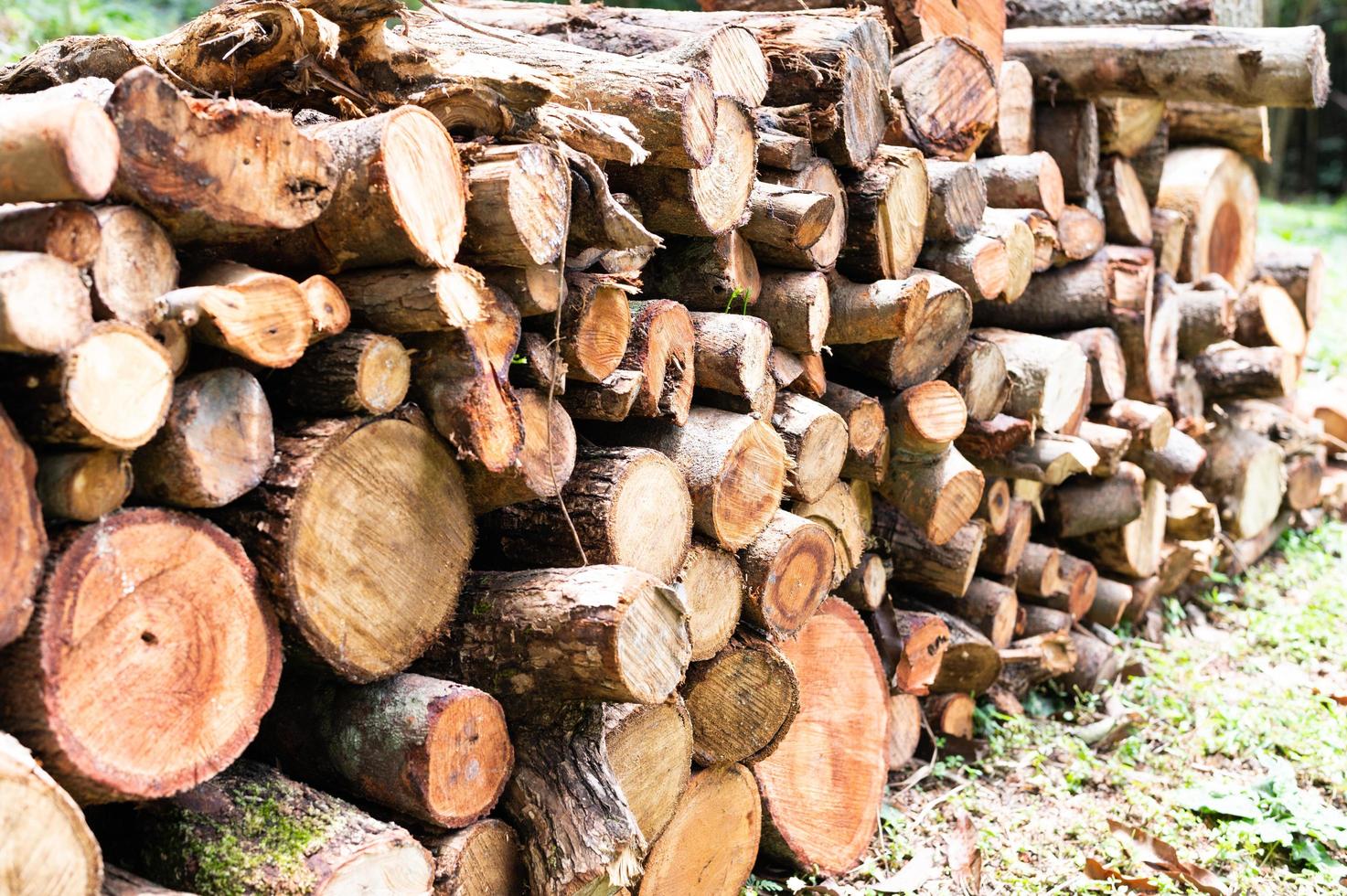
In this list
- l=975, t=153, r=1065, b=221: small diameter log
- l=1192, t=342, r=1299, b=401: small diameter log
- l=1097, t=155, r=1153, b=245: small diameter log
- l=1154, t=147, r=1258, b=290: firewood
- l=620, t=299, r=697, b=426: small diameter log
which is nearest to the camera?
l=620, t=299, r=697, b=426: small diameter log

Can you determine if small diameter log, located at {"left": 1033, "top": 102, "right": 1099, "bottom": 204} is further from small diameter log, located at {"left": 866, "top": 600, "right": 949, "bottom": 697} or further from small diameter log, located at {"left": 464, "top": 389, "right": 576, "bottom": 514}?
small diameter log, located at {"left": 464, "top": 389, "right": 576, "bottom": 514}

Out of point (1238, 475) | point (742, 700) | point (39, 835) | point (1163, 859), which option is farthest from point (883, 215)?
point (1238, 475)

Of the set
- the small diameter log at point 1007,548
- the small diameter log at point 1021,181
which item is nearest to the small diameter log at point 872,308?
A: the small diameter log at point 1021,181

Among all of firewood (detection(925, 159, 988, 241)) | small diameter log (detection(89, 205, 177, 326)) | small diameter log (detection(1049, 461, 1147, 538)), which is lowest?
small diameter log (detection(1049, 461, 1147, 538))

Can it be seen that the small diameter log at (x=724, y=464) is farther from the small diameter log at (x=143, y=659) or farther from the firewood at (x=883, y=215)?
the small diameter log at (x=143, y=659)

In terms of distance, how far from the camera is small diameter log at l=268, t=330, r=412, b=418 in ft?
6.54

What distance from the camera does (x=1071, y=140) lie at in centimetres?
455

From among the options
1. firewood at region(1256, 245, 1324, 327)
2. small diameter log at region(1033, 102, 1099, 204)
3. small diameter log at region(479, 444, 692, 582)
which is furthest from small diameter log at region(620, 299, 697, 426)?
firewood at region(1256, 245, 1324, 327)

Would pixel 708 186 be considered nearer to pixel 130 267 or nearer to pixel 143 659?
pixel 130 267

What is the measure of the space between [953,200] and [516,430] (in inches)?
79.0

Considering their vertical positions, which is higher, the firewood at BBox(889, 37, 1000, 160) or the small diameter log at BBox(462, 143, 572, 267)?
the small diameter log at BBox(462, 143, 572, 267)

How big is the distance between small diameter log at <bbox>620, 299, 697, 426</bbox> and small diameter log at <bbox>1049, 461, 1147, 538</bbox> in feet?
7.96

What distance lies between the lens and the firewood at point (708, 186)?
2770mm

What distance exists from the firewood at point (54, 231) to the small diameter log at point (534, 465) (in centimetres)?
77
